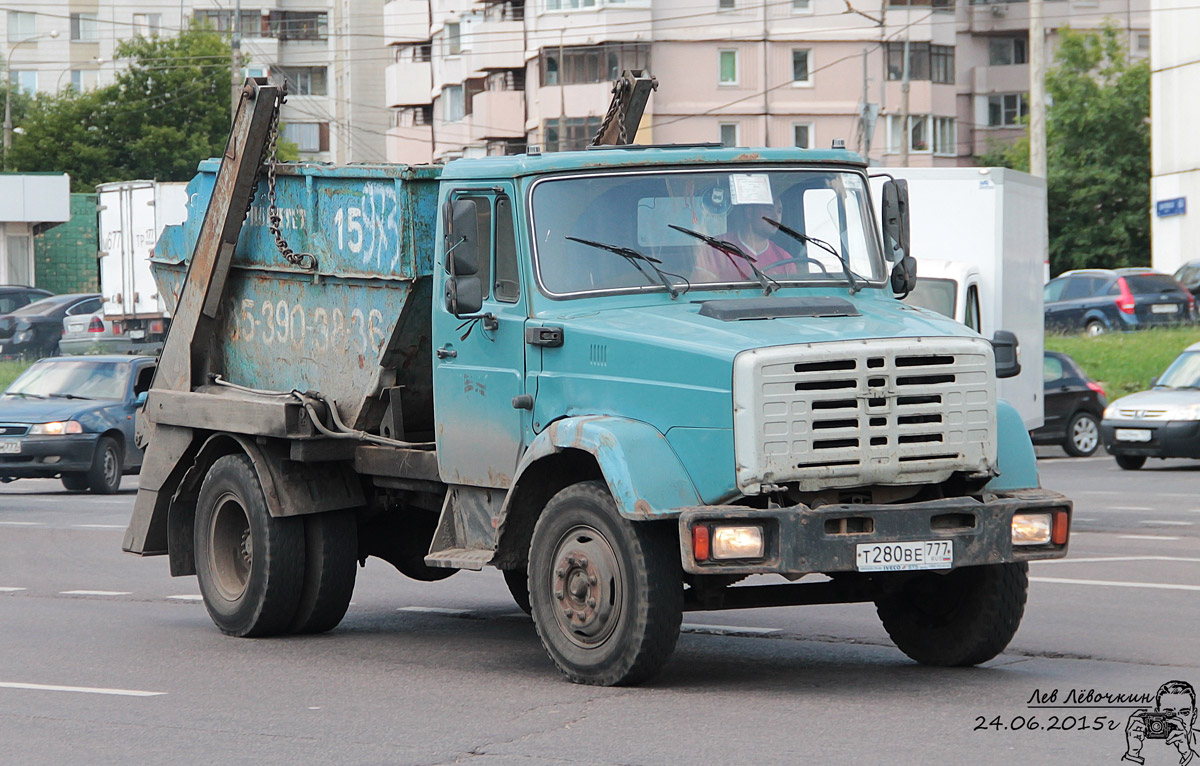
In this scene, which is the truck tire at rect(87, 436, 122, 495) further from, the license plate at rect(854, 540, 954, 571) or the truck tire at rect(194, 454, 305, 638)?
the license plate at rect(854, 540, 954, 571)

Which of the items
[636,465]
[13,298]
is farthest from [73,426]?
[13,298]

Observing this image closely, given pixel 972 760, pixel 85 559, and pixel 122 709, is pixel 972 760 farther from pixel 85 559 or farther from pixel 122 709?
pixel 85 559

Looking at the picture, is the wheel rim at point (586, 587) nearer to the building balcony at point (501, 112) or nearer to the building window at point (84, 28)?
the building balcony at point (501, 112)

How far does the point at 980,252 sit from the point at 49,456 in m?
11.3

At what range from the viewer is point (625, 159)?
9.38 meters

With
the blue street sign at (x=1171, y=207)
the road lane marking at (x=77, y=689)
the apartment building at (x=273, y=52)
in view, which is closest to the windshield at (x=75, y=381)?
the road lane marking at (x=77, y=689)

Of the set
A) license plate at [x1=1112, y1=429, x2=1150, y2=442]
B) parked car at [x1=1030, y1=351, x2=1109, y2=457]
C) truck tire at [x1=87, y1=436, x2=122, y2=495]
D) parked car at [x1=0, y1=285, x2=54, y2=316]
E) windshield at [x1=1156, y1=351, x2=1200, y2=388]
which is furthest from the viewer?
parked car at [x1=0, y1=285, x2=54, y2=316]


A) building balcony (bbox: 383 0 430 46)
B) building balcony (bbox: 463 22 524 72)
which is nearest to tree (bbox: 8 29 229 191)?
building balcony (bbox: 383 0 430 46)

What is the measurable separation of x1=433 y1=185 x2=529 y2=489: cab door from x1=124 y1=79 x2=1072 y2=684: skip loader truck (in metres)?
0.02

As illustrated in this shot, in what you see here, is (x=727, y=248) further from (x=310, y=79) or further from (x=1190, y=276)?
(x=310, y=79)

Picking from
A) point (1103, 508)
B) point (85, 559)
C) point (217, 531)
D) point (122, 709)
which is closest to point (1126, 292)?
point (1103, 508)

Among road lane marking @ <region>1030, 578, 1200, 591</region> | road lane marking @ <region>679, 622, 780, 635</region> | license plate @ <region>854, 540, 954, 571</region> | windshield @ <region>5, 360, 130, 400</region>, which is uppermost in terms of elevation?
windshield @ <region>5, 360, 130, 400</region>

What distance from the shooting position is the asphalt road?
24.4ft

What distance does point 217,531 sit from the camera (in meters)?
11.5
